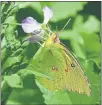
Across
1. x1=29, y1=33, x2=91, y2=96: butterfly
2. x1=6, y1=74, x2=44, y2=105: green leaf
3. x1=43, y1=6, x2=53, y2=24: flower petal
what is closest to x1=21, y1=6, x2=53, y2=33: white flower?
x1=43, y1=6, x2=53, y2=24: flower petal

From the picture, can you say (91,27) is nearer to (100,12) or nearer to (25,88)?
(100,12)

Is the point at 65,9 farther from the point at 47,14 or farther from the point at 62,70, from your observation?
the point at 62,70

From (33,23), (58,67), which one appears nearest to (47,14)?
(33,23)

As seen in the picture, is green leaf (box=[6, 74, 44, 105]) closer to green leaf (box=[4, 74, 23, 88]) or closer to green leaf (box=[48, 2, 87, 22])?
green leaf (box=[4, 74, 23, 88])

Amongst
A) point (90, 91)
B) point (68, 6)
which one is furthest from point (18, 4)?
point (90, 91)

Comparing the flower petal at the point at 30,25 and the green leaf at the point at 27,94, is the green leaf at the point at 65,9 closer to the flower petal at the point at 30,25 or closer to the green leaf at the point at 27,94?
the flower petal at the point at 30,25

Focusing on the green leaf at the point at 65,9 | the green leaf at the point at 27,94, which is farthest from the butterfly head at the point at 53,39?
the green leaf at the point at 27,94
